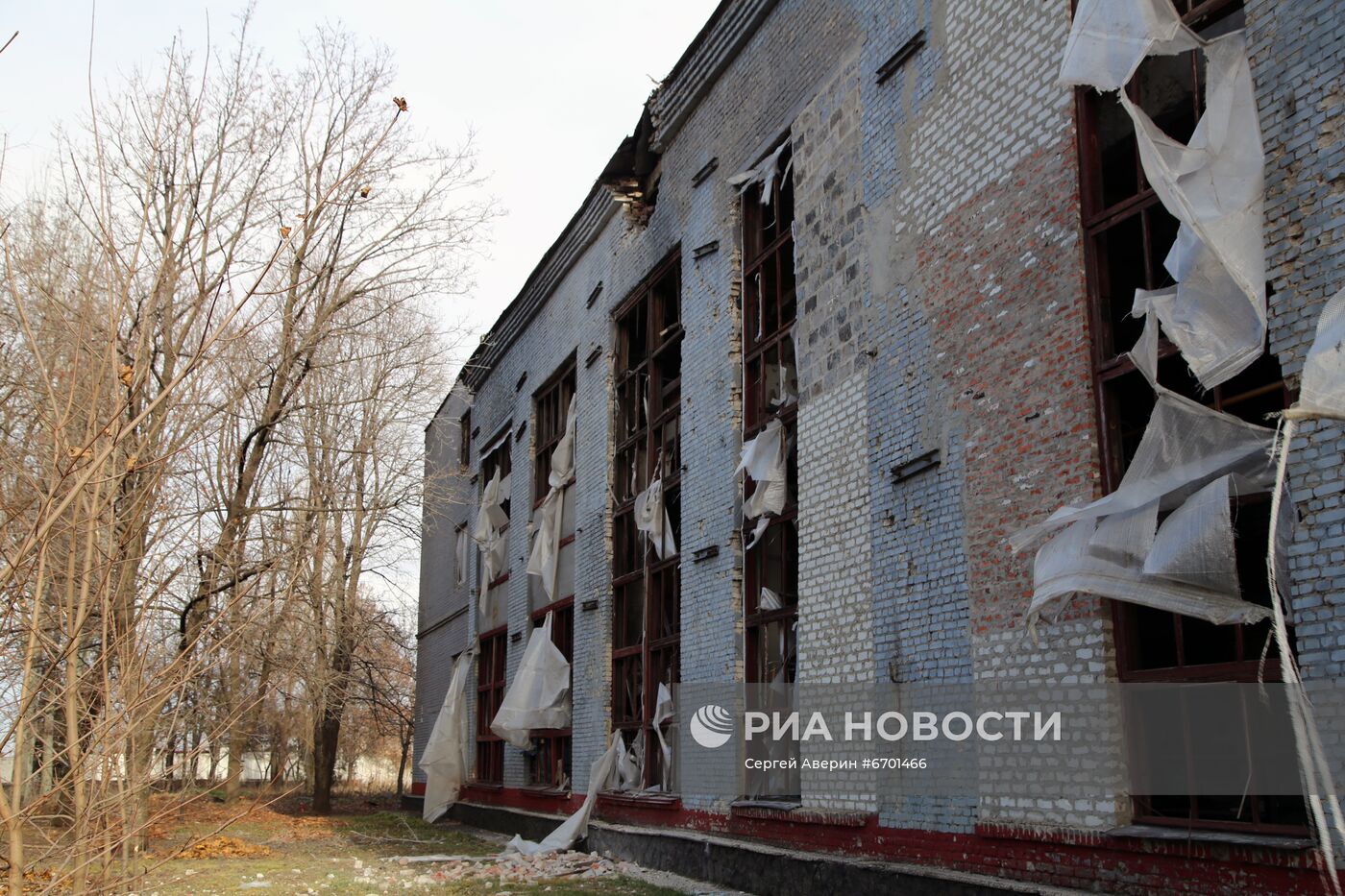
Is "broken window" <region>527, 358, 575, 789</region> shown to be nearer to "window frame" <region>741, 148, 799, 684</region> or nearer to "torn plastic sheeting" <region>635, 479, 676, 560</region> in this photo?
"torn plastic sheeting" <region>635, 479, 676, 560</region>

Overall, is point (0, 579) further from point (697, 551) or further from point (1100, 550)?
point (697, 551)

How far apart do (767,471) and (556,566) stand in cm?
732

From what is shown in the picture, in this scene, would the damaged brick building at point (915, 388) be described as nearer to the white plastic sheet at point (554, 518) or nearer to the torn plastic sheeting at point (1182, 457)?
the torn plastic sheeting at point (1182, 457)

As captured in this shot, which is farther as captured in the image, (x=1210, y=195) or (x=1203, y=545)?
(x=1210, y=195)

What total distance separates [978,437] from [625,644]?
7995 millimetres

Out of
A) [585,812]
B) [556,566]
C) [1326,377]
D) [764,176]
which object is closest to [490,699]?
[556,566]

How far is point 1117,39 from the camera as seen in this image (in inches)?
267

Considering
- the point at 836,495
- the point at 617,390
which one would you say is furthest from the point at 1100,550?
the point at 617,390

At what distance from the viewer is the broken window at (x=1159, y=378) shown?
6.36 meters

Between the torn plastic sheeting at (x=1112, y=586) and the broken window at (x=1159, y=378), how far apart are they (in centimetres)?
40

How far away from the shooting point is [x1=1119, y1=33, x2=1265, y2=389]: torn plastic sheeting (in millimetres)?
6078

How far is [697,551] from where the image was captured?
12836 millimetres

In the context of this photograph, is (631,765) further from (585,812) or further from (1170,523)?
(1170,523)

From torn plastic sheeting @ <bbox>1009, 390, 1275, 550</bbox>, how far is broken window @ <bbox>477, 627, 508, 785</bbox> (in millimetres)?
15272
